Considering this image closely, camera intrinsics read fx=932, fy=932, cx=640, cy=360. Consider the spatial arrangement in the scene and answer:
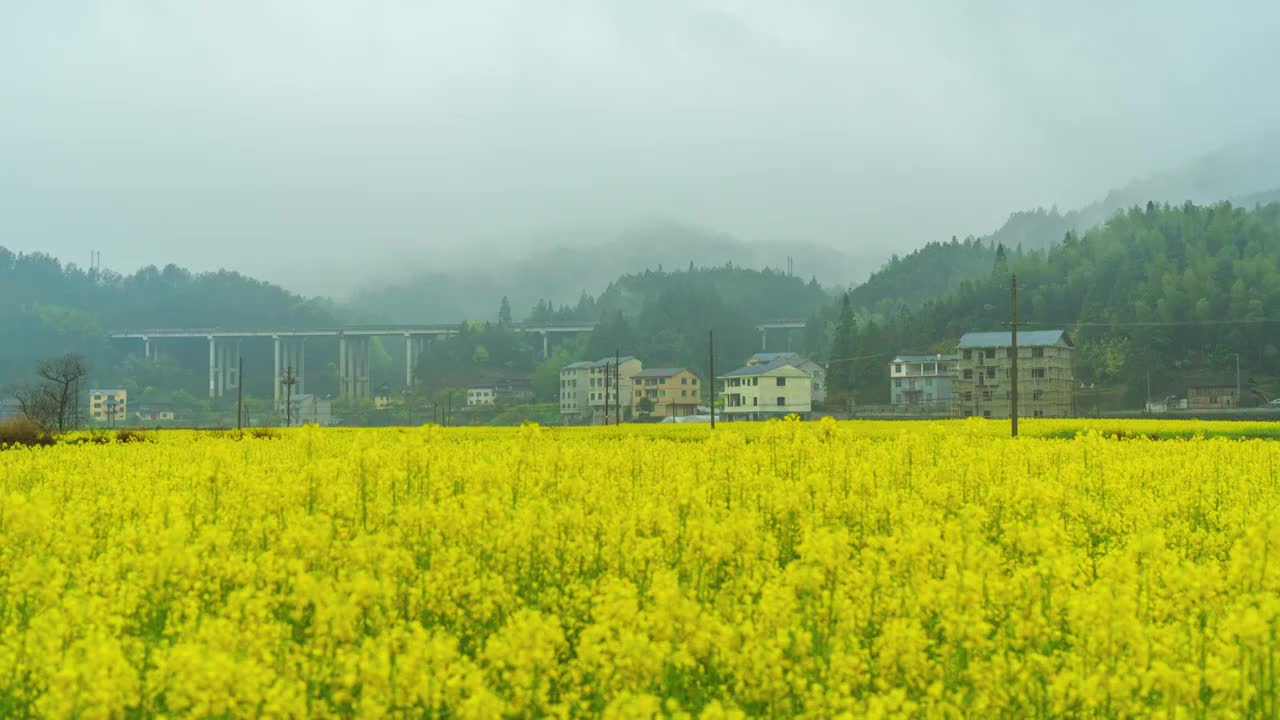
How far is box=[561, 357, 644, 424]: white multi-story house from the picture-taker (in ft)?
481

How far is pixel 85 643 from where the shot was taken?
5.39m

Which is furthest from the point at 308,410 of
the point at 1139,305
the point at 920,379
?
the point at 1139,305

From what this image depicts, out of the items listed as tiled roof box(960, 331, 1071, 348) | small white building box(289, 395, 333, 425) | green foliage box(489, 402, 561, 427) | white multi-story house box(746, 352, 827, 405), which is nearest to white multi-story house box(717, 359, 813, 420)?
white multi-story house box(746, 352, 827, 405)

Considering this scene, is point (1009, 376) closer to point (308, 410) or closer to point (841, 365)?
point (841, 365)

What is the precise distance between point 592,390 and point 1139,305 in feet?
263

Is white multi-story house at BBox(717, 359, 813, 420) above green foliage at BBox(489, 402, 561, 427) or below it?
above

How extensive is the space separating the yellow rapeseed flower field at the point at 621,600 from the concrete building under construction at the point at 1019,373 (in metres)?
96.4

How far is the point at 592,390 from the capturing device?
499ft

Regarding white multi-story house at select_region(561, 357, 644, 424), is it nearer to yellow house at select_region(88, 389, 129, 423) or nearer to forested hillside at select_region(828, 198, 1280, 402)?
forested hillside at select_region(828, 198, 1280, 402)

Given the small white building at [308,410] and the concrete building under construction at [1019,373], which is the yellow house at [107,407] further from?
the concrete building under construction at [1019,373]

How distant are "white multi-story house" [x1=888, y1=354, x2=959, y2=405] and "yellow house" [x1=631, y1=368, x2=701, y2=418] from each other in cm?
3133

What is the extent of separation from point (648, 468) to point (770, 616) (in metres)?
8.87

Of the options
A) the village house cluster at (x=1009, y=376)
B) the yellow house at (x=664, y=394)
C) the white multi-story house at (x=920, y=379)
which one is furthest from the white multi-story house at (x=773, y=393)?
the yellow house at (x=664, y=394)

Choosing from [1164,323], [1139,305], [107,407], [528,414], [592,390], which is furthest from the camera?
[107,407]
